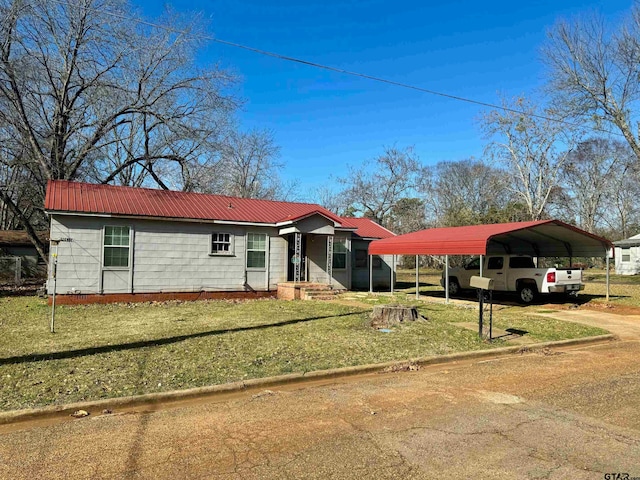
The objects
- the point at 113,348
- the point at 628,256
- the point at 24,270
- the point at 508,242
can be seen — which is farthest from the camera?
the point at 628,256

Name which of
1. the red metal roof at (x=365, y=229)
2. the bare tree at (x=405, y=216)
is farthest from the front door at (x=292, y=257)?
the bare tree at (x=405, y=216)

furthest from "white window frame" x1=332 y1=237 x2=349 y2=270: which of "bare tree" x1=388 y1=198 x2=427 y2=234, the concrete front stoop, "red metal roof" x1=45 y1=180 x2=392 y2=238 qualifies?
"bare tree" x1=388 y1=198 x2=427 y2=234

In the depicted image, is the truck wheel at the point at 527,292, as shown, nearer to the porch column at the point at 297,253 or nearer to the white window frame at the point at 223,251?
the porch column at the point at 297,253

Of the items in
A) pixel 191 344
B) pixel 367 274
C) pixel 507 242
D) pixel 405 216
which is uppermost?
pixel 405 216

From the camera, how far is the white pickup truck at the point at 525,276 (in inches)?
585

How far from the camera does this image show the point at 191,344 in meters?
7.93

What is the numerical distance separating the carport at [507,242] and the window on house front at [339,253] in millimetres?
1323

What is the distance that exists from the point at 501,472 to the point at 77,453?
3551mm

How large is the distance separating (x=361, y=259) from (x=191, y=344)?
46.0ft

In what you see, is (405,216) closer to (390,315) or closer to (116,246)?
(116,246)

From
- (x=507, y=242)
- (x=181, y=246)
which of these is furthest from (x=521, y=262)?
(x=181, y=246)

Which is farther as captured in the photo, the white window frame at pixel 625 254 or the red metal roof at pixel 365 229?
the white window frame at pixel 625 254

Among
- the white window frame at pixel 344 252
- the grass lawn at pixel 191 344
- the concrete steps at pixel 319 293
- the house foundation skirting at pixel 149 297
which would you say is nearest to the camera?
the grass lawn at pixel 191 344

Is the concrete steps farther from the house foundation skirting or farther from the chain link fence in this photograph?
the chain link fence
